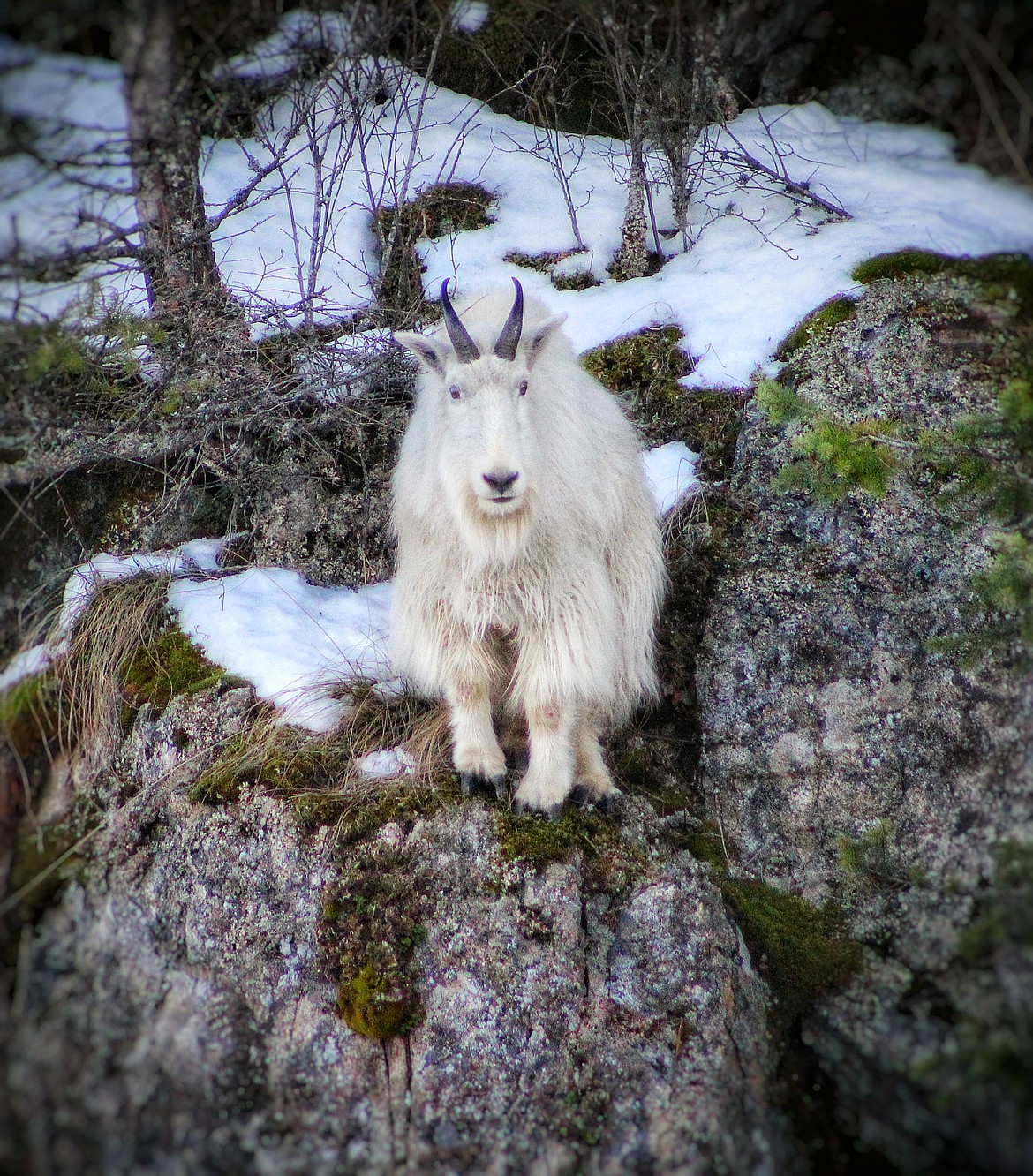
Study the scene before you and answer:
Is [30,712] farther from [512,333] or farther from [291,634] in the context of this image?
[512,333]

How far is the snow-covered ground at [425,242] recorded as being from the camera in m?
4.26

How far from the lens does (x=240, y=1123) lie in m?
3.38

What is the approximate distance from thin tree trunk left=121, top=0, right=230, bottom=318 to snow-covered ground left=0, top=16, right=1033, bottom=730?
0.13 m

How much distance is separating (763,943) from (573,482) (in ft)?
8.19

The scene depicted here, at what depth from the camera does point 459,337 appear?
4.04m

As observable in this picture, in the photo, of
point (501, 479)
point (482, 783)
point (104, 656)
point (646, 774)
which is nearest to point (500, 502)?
point (501, 479)

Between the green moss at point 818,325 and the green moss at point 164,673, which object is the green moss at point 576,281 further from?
the green moss at point 164,673

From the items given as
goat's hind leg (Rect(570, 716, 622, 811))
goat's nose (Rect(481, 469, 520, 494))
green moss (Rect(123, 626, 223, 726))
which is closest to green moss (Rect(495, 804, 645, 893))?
goat's hind leg (Rect(570, 716, 622, 811))

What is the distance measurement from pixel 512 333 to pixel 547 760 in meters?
2.17

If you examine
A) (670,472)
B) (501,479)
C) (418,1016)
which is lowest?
(418,1016)

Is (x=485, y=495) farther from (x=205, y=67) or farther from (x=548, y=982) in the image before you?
(x=205, y=67)

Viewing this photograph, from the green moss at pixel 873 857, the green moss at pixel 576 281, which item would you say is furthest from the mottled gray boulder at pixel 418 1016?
the green moss at pixel 576 281

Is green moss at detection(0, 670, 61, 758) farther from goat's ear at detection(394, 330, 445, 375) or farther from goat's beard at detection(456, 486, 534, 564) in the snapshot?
goat's ear at detection(394, 330, 445, 375)

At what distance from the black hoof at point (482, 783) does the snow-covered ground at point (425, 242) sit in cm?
90
